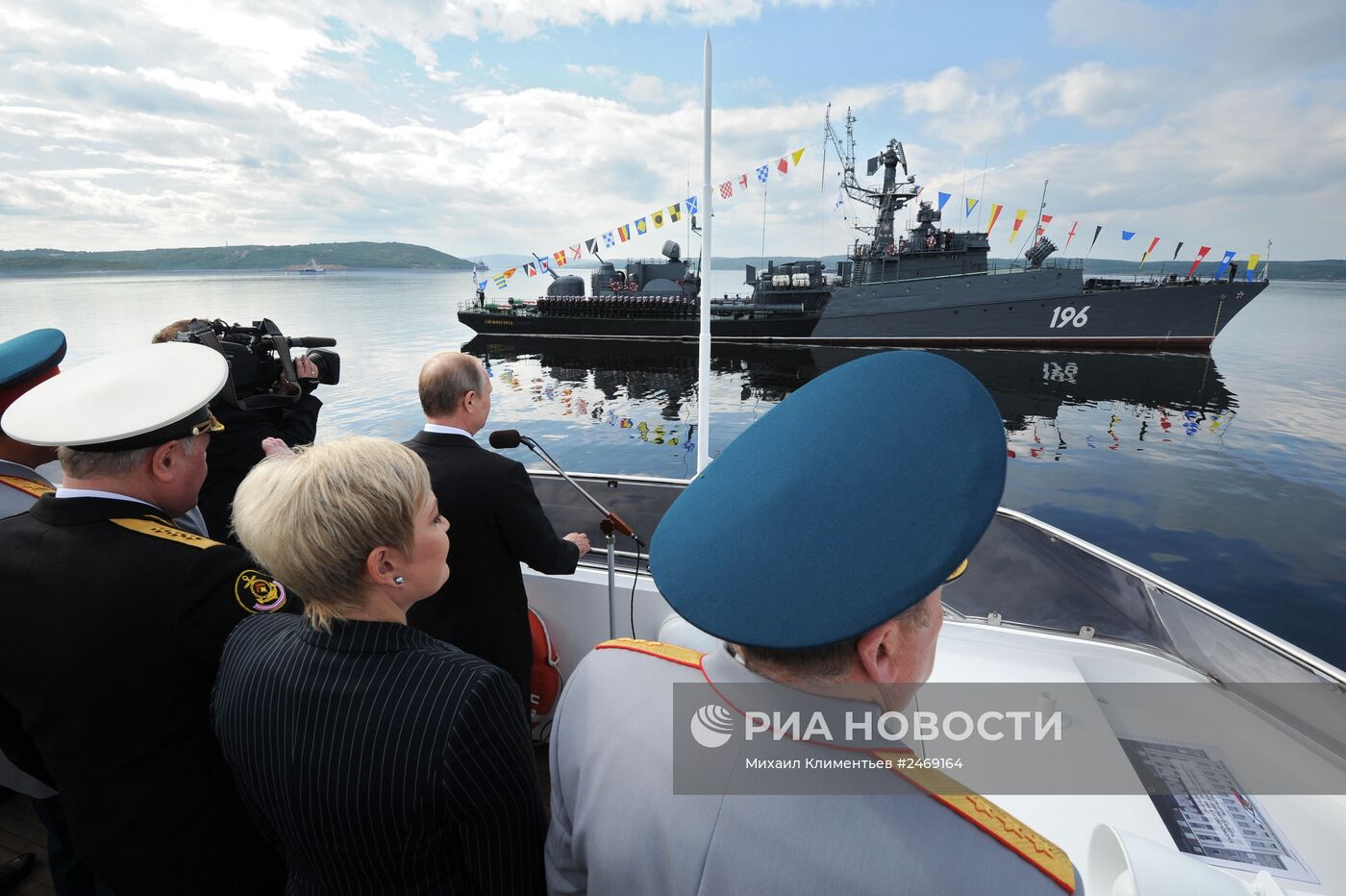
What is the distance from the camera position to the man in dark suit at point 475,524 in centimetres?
209

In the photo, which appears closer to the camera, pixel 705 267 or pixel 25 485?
pixel 25 485

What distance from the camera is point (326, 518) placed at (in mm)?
1133

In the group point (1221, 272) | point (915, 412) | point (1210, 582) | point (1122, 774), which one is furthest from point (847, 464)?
point (1221, 272)

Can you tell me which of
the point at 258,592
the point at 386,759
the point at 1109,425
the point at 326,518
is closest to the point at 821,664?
the point at 386,759

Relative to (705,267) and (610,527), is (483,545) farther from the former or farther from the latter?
(705,267)

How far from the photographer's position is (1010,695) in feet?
8.13

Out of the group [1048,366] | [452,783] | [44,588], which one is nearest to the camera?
[452,783]

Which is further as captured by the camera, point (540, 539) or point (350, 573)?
point (540, 539)

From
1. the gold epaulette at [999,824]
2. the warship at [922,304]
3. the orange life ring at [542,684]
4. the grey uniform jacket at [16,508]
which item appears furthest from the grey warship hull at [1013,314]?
the gold epaulette at [999,824]

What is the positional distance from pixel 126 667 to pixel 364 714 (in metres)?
0.72

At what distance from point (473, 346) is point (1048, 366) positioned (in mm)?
32339

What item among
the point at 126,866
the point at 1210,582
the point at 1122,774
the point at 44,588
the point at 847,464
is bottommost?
the point at 1210,582

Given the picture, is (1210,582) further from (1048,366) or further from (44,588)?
(1048,366)

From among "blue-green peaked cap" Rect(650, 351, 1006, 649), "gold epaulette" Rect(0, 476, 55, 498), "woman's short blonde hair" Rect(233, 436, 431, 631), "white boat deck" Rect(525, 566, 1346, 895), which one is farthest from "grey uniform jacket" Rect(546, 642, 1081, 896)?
"gold epaulette" Rect(0, 476, 55, 498)
